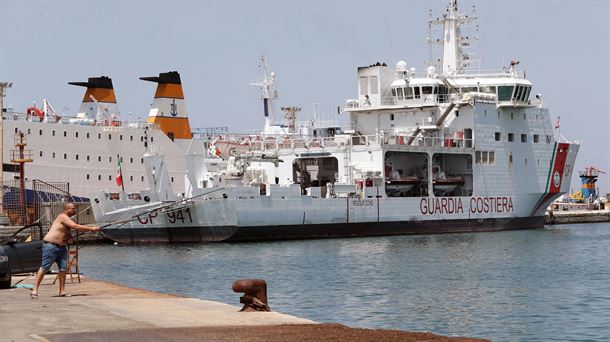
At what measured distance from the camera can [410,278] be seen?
24188 millimetres

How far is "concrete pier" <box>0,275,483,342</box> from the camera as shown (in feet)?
32.6

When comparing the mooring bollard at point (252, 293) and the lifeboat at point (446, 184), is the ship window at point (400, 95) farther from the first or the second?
the mooring bollard at point (252, 293)

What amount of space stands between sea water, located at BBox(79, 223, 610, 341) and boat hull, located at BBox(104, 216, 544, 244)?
2.19 ft

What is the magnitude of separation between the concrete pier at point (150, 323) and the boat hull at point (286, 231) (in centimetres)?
2375

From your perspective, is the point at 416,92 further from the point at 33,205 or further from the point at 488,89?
the point at 33,205

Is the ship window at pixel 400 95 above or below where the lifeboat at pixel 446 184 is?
above

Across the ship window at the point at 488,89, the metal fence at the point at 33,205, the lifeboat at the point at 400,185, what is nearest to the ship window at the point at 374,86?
the ship window at the point at 488,89

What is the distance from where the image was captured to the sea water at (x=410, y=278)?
55.5 feet

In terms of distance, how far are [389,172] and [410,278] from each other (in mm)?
19577

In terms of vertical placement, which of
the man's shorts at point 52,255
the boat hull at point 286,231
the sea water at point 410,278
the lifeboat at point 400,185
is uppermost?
the lifeboat at point 400,185

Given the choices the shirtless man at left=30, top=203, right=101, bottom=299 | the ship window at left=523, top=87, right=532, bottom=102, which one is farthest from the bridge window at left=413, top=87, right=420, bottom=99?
the shirtless man at left=30, top=203, right=101, bottom=299

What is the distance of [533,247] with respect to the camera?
35.7 meters

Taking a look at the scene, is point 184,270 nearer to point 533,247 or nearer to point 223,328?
point 533,247

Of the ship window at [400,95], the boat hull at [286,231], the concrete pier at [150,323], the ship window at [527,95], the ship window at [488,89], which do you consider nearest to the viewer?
the concrete pier at [150,323]
